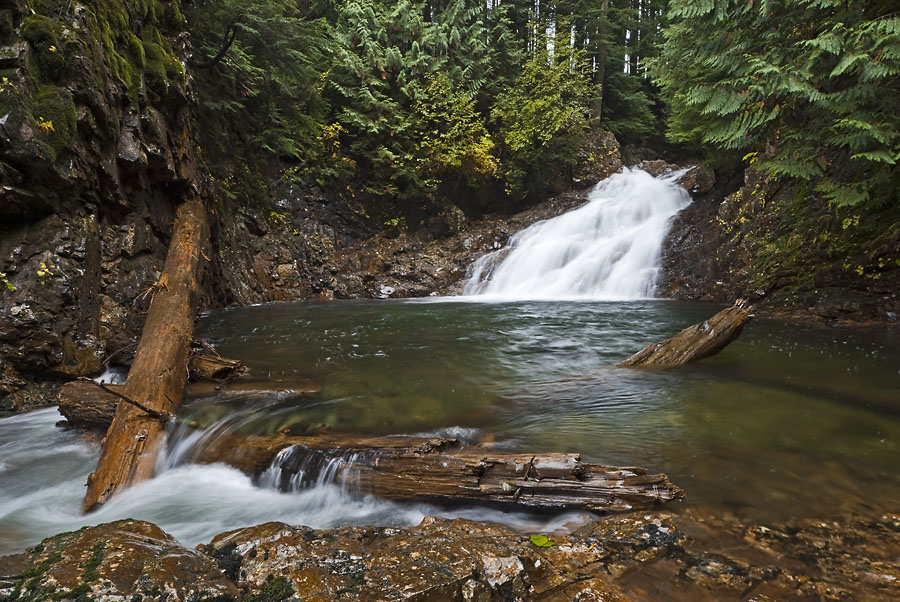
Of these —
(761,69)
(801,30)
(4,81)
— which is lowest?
(4,81)

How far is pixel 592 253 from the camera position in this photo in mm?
14000

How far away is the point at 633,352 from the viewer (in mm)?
6973

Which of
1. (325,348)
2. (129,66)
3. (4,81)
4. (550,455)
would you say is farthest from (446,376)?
(129,66)

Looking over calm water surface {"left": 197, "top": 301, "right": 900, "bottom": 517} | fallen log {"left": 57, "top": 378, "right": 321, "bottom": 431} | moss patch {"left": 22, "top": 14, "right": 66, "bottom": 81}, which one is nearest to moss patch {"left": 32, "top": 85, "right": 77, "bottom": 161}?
moss patch {"left": 22, "top": 14, "right": 66, "bottom": 81}

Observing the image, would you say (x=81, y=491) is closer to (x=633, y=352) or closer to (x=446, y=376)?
(x=446, y=376)

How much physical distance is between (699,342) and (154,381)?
6.16 metres

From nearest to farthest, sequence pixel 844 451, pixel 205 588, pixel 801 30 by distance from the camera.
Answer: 1. pixel 205 588
2. pixel 844 451
3. pixel 801 30

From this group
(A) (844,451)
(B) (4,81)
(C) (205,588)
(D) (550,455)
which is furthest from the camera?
(B) (4,81)

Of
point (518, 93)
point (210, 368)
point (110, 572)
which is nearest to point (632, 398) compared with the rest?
point (110, 572)

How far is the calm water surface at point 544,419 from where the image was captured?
3068 mm

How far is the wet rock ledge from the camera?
177cm

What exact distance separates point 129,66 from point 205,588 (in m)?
7.83

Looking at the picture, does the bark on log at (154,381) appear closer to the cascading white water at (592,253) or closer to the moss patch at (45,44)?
the moss patch at (45,44)

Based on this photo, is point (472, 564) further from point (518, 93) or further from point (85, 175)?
point (518, 93)
